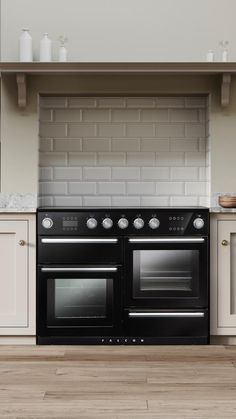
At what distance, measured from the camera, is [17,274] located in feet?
14.3

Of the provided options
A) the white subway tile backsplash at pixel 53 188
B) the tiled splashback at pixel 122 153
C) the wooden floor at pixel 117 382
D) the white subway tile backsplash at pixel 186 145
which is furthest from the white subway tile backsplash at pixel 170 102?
the wooden floor at pixel 117 382

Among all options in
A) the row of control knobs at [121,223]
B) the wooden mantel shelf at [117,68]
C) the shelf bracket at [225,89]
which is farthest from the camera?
the shelf bracket at [225,89]

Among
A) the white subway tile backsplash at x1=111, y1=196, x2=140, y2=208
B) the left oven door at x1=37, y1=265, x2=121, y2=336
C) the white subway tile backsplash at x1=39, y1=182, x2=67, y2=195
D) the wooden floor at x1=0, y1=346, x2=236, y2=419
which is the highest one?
the white subway tile backsplash at x1=39, y1=182, x2=67, y2=195

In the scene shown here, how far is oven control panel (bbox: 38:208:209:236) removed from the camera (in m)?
4.33

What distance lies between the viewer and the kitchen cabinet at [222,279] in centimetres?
438

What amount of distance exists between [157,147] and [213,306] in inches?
49.1

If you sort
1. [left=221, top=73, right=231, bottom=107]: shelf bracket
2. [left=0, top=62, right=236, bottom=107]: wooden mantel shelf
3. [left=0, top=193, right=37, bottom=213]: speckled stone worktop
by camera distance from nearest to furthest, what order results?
[left=0, top=62, right=236, bottom=107]: wooden mantel shelf < [left=221, top=73, right=231, bottom=107]: shelf bracket < [left=0, top=193, right=37, bottom=213]: speckled stone worktop

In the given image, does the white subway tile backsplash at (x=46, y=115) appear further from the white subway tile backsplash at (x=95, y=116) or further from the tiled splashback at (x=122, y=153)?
the white subway tile backsplash at (x=95, y=116)

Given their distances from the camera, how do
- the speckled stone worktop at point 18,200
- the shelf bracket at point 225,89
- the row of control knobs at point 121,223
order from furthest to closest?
the speckled stone worktop at point 18,200, the shelf bracket at point 225,89, the row of control knobs at point 121,223

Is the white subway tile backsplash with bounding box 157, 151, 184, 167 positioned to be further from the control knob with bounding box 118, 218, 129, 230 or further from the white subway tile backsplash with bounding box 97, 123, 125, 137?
the control knob with bounding box 118, 218, 129, 230

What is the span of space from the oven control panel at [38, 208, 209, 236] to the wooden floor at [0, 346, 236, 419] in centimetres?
72
